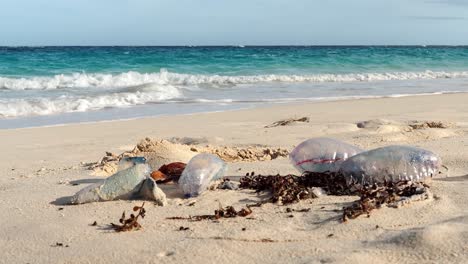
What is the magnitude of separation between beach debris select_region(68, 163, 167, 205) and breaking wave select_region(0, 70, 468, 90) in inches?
506

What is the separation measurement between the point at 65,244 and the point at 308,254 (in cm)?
101

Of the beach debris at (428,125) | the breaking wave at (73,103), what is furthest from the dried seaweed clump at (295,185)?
the breaking wave at (73,103)

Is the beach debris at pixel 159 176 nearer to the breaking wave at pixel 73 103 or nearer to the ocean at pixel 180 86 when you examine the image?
the ocean at pixel 180 86

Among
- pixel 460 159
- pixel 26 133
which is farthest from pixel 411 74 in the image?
pixel 460 159

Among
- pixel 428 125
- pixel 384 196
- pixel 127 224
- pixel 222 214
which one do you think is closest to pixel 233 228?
pixel 222 214

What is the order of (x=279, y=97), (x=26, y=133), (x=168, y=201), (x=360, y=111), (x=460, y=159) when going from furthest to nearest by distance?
(x=279, y=97), (x=360, y=111), (x=26, y=133), (x=460, y=159), (x=168, y=201)

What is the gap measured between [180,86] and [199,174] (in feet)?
42.6

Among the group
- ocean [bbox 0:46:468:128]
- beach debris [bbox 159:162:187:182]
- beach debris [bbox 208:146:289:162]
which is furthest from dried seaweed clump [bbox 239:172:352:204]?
ocean [bbox 0:46:468:128]

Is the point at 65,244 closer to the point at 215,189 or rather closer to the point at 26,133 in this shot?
the point at 215,189

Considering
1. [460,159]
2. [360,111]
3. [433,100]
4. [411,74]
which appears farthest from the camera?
[411,74]

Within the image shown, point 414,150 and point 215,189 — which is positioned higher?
point 414,150

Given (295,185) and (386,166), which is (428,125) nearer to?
(386,166)

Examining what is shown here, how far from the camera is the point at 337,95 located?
12820 mm

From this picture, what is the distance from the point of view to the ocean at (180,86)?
1020cm
